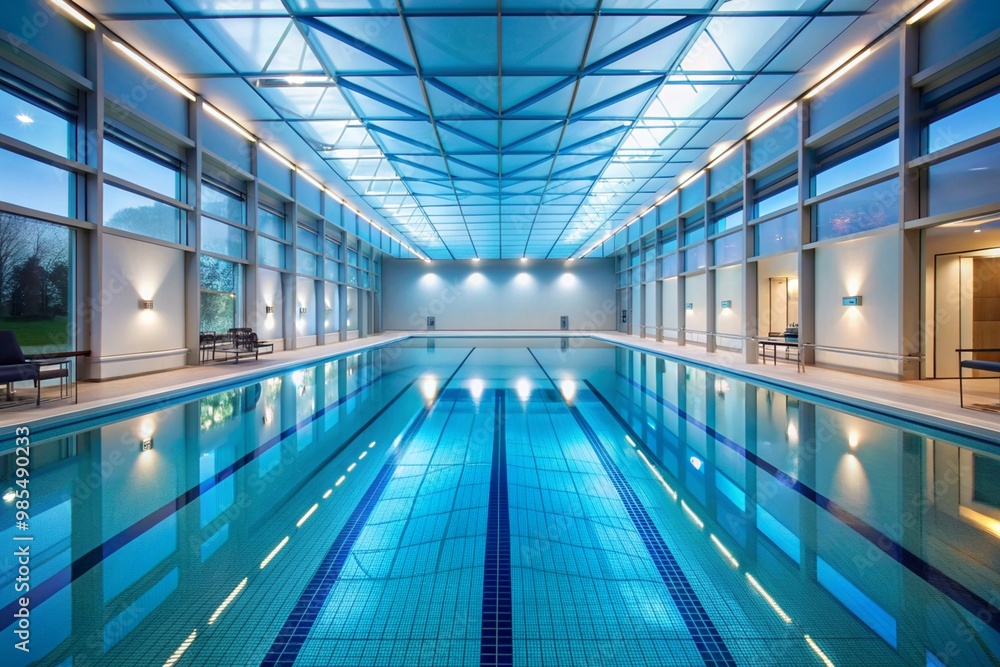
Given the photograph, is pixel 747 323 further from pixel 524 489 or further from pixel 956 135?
pixel 524 489

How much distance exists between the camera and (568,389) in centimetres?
836

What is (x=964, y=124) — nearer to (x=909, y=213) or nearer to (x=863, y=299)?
(x=909, y=213)

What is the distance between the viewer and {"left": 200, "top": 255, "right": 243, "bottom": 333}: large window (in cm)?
1111

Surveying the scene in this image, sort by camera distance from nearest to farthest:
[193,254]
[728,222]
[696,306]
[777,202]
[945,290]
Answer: [945,290] → [193,254] → [777,202] → [728,222] → [696,306]

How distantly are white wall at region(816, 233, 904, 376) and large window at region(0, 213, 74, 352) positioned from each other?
1329cm

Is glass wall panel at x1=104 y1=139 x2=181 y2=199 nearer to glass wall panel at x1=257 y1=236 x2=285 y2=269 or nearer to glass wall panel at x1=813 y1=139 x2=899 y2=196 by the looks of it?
glass wall panel at x1=257 y1=236 x2=285 y2=269

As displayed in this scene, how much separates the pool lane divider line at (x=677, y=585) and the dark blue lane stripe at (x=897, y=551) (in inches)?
45.3

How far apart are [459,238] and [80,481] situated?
19.8 meters

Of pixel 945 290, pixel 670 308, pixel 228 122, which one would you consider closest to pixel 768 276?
pixel 670 308

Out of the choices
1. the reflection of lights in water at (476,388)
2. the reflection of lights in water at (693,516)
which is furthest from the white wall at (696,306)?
the reflection of lights in water at (693,516)

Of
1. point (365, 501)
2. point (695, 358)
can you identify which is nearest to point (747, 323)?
point (695, 358)

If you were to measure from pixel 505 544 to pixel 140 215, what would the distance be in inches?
380

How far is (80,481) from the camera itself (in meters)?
3.70

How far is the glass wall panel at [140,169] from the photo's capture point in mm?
8227
